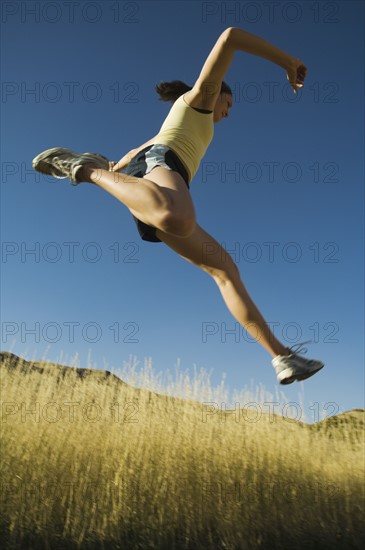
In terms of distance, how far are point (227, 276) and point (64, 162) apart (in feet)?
3.10

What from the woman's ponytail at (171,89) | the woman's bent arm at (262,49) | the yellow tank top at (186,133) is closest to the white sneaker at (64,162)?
the yellow tank top at (186,133)

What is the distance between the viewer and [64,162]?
198 cm

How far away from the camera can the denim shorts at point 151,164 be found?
184cm

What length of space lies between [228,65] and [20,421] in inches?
192

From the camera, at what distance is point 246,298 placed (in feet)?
6.39

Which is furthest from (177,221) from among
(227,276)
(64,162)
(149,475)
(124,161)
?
(149,475)

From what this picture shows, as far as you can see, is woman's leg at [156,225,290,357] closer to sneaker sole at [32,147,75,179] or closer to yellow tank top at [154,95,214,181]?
yellow tank top at [154,95,214,181]

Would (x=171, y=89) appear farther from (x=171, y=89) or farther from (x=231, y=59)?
(x=231, y=59)

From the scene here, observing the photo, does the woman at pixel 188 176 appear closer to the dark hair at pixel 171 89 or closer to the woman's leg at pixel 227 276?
the woman's leg at pixel 227 276

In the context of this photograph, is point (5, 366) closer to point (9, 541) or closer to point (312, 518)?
point (9, 541)

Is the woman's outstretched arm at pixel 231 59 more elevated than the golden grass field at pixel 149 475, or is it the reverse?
the woman's outstretched arm at pixel 231 59

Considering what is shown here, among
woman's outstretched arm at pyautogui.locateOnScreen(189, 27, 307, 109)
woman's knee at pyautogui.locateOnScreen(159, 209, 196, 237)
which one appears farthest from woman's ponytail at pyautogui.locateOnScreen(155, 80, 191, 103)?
woman's knee at pyautogui.locateOnScreen(159, 209, 196, 237)

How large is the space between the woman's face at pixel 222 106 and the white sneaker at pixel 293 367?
1.28m

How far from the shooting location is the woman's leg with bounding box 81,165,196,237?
1.63 m
